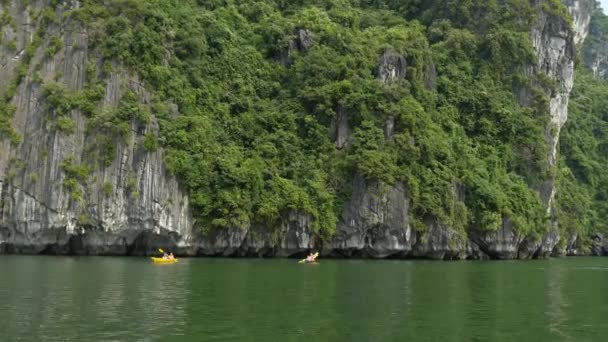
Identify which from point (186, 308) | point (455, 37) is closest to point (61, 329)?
point (186, 308)

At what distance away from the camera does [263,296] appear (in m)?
23.3

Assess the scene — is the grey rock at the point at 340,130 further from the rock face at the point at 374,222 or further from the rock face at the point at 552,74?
the rock face at the point at 552,74

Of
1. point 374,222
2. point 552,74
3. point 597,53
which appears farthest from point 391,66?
point 597,53

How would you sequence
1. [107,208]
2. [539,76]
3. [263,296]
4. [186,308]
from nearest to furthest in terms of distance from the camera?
[186,308]
[263,296]
[107,208]
[539,76]

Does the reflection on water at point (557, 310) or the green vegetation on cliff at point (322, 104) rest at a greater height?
the green vegetation on cliff at point (322, 104)

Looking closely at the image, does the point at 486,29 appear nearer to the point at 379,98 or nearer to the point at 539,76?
the point at 539,76

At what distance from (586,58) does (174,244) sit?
8964 cm

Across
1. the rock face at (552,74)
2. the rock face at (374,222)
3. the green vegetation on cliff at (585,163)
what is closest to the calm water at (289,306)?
the rock face at (374,222)

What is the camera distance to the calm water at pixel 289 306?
16781mm

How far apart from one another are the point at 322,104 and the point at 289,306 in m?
35.6

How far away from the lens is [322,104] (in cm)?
5534

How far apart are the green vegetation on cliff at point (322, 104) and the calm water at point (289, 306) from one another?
16.3 metres

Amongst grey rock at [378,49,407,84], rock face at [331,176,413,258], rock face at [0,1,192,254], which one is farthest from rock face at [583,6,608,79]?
rock face at [0,1,192,254]

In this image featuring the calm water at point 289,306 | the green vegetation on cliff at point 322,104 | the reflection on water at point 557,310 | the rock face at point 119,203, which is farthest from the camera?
the green vegetation on cliff at point 322,104
